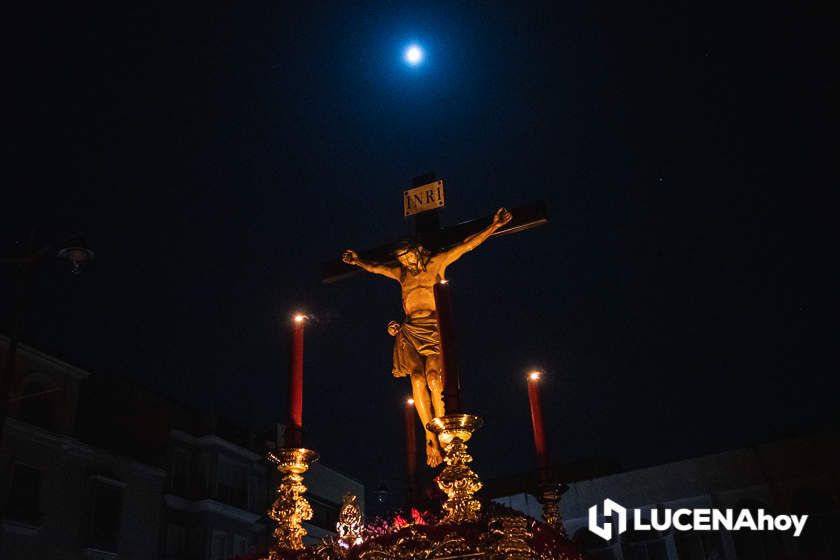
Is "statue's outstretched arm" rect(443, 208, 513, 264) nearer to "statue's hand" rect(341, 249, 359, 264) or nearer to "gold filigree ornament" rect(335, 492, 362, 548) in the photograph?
"statue's hand" rect(341, 249, 359, 264)

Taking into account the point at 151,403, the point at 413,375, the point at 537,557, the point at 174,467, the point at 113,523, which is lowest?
the point at 537,557

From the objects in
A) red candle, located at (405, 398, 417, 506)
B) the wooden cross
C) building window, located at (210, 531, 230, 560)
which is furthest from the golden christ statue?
building window, located at (210, 531, 230, 560)

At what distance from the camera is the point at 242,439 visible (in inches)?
1077

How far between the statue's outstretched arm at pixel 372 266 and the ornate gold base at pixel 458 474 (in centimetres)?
303

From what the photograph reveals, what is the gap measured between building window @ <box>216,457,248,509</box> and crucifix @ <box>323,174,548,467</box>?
19886 mm

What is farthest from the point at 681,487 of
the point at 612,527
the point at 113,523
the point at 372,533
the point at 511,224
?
the point at 113,523

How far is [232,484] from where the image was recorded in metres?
26.5

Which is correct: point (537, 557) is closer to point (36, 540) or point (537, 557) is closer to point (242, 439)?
point (36, 540)

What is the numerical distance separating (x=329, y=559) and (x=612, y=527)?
14.1 meters

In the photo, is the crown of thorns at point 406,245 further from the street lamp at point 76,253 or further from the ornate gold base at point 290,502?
the street lamp at point 76,253

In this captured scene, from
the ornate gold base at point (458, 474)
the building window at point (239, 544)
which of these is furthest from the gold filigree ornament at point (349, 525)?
the building window at point (239, 544)

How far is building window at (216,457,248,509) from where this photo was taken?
2569 centimetres

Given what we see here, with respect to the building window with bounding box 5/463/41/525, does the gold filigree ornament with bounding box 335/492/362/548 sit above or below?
below

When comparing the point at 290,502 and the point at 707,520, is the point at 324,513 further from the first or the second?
the point at 290,502
